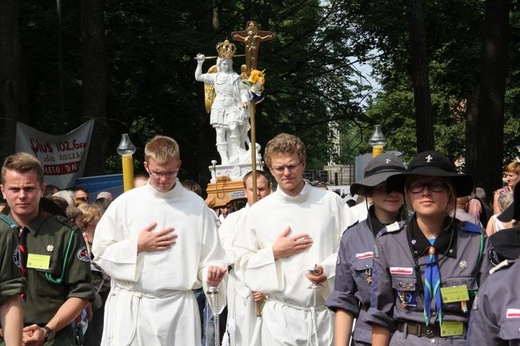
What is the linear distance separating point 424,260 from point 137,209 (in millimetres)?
3147

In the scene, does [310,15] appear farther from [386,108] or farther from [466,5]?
[386,108]

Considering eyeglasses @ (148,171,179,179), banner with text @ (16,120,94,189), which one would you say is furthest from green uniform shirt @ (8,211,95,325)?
banner with text @ (16,120,94,189)

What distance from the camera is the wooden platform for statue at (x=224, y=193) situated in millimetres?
16156

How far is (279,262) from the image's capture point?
7.16 metres

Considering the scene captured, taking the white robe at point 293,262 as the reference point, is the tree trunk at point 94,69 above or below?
above

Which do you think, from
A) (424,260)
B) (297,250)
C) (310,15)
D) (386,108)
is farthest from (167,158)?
(386,108)

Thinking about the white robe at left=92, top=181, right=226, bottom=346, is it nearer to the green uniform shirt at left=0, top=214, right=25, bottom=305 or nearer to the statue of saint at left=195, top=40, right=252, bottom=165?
the green uniform shirt at left=0, top=214, right=25, bottom=305

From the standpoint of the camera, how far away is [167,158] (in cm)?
699

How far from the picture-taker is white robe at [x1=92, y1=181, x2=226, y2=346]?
710 centimetres

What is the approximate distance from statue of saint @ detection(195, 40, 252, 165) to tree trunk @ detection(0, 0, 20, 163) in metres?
3.74

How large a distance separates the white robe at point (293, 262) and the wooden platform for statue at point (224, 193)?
8.74 metres

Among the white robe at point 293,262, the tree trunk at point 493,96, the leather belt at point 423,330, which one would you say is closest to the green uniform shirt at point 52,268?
the white robe at point 293,262

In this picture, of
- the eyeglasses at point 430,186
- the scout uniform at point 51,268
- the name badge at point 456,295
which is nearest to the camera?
the name badge at point 456,295

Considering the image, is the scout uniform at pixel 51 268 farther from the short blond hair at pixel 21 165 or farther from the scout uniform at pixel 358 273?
the scout uniform at pixel 358 273
